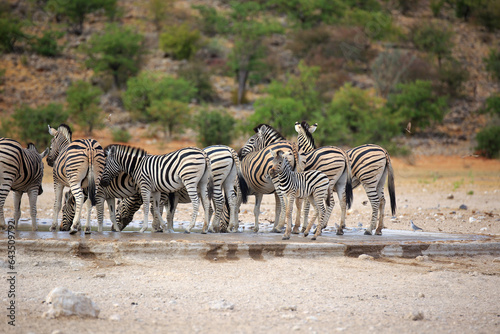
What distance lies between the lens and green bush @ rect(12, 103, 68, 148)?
2781 centimetres

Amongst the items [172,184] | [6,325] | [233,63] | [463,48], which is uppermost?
[463,48]

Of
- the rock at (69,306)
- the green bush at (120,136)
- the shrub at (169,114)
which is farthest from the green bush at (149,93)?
the rock at (69,306)

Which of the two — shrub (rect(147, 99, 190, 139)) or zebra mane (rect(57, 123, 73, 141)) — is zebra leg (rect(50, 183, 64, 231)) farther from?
shrub (rect(147, 99, 190, 139))

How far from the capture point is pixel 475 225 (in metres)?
13.4

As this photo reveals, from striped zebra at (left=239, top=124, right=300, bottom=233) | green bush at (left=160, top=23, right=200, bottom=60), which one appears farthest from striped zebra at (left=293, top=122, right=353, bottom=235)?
green bush at (left=160, top=23, right=200, bottom=60)

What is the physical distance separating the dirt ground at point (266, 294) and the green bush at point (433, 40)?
3858 cm

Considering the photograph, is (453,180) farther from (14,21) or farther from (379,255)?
(14,21)

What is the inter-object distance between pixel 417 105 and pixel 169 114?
15.8 m

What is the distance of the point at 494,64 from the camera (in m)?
43.3

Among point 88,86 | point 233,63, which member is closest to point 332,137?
point 233,63

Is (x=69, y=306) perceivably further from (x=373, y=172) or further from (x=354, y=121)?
(x=354, y=121)

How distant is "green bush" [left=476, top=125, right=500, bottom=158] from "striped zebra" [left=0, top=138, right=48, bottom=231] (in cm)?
2643

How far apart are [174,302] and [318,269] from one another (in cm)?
253

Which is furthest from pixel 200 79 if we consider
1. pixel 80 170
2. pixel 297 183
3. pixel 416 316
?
pixel 416 316
